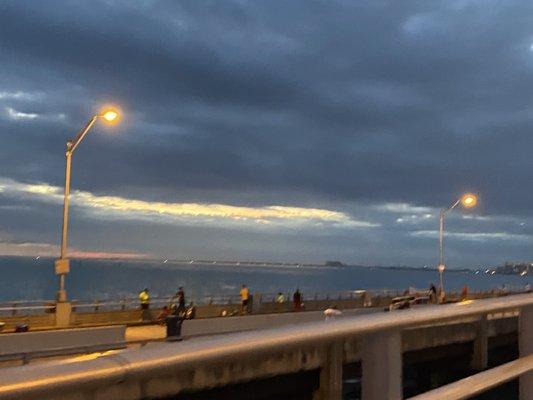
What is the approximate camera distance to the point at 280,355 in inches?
111

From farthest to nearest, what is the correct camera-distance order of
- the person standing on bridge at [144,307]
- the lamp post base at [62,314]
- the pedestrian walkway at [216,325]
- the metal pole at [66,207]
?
1. the person standing on bridge at [144,307]
2. the metal pole at [66,207]
3. the lamp post base at [62,314]
4. the pedestrian walkway at [216,325]

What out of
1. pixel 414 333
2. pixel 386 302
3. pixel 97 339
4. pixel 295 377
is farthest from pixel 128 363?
pixel 386 302

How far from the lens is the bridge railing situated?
1690mm

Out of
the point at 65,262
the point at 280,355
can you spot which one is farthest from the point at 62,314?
the point at 280,355

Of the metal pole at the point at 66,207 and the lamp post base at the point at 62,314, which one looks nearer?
the lamp post base at the point at 62,314

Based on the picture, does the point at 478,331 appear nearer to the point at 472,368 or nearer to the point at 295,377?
the point at 472,368

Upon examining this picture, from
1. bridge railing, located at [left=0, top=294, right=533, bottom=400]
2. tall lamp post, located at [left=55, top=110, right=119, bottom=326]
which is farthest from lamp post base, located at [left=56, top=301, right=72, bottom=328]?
bridge railing, located at [left=0, top=294, right=533, bottom=400]

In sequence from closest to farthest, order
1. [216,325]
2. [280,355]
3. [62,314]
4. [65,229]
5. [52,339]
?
[280,355], [52,339], [62,314], [216,325], [65,229]

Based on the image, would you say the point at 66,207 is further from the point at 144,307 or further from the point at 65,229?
the point at 144,307

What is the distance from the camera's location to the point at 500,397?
33.7m

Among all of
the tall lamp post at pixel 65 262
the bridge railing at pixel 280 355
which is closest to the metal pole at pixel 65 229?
the tall lamp post at pixel 65 262

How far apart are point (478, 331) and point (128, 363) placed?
33.9 metres

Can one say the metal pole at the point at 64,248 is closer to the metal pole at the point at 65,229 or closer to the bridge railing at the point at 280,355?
the metal pole at the point at 65,229

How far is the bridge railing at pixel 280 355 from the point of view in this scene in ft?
5.55
